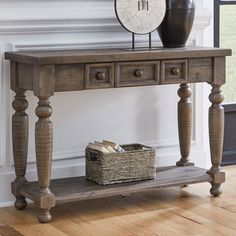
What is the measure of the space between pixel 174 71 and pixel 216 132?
17.2 inches

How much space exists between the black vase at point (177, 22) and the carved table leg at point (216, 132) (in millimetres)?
317

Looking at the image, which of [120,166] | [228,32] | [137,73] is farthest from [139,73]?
[228,32]

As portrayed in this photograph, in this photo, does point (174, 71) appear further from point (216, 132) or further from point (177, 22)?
point (216, 132)

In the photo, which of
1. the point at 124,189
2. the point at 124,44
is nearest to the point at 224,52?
the point at 124,44

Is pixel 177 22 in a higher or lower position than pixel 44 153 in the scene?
higher

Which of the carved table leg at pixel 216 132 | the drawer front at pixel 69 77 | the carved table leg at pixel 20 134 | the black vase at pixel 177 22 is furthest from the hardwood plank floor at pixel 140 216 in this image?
the black vase at pixel 177 22

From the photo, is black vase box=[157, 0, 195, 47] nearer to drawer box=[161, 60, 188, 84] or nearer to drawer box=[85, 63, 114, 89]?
drawer box=[161, 60, 188, 84]

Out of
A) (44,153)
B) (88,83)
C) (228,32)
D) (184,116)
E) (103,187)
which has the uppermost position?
(228,32)

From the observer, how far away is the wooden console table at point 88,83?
3400 mm

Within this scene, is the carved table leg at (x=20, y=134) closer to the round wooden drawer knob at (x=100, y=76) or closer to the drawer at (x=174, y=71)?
the round wooden drawer knob at (x=100, y=76)

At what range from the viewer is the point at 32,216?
3584mm

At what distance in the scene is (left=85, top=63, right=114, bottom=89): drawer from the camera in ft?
11.4

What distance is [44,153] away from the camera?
3416mm

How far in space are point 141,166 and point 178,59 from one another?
1.92 ft
